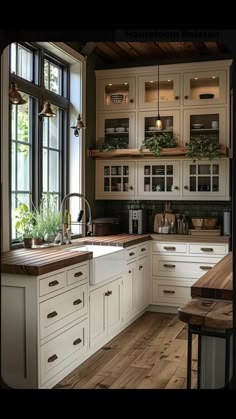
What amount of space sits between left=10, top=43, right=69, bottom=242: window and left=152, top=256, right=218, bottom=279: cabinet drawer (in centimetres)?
143

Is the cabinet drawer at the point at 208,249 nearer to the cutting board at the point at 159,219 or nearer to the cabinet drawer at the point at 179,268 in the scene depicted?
the cabinet drawer at the point at 179,268

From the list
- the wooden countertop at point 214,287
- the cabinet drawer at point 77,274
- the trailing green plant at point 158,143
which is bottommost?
the cabinet drawer at point 77,274

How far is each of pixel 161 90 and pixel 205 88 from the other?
0.54 m

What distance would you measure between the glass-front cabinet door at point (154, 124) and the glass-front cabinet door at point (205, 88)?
0.75ft

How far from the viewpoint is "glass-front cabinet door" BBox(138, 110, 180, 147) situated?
217 inches

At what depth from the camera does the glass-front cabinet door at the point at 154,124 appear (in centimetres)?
552

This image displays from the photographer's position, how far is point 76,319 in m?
3.59

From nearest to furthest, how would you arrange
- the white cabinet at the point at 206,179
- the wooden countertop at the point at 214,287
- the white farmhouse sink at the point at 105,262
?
1. the wooden countertop at the point at 214,287
2. the white farmhouse sink at the point at 105,262
3. the white cabinet at the point at 206,179

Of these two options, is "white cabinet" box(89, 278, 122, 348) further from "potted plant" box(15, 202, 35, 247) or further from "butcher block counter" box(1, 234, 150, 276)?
"potted plant" box(15, 202, 35, 247)

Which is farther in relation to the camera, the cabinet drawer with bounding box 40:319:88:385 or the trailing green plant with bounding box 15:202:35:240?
the trailing green plant with bounding box 15:202:35:240

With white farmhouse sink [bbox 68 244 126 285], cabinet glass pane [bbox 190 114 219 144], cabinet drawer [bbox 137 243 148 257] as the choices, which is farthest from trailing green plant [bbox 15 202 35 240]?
cabinet glass pane [bbox 190 114 219 144]

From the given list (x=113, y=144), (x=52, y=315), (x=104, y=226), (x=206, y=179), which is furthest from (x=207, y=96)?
(x=52, y=315)

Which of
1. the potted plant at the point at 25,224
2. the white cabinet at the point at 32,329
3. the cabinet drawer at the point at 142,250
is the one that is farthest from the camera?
the cabinet drawer at the point at 142,250

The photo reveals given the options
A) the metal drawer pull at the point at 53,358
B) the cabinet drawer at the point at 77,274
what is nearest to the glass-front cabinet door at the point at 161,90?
the cabinet drawer at the point at 77,274
